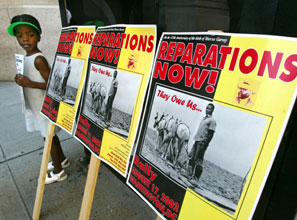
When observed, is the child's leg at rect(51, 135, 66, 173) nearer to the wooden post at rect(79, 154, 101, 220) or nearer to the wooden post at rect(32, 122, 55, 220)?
the wooden post at rect(32, 122, 55, 220)

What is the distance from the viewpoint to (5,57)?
543cm

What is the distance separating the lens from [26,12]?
202 inches

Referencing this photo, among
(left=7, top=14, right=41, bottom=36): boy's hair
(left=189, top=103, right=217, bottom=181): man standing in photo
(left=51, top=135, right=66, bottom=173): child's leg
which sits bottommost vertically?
(left=51, top=135, right=66, bottom=173): child's leg

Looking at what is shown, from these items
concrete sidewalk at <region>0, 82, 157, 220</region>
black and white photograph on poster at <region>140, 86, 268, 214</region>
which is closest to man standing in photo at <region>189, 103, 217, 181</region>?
black and white photograph on poster at <region>140, 86, 268, 214</region>

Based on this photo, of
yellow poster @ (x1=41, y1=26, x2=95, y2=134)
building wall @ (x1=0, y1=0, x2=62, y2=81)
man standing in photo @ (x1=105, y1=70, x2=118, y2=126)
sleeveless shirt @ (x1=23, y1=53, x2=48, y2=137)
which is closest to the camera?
man standing in photo @ (x1=105, y1=70, x2=118, y2=126)

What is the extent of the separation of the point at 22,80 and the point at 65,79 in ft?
1.89

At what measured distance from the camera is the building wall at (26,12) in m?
5.07

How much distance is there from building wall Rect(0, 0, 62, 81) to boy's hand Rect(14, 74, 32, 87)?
450cm

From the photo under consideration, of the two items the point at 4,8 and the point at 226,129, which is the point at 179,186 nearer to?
the point at 226,129

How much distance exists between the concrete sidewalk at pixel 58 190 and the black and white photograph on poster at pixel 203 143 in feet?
4.30

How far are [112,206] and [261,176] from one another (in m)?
1.68

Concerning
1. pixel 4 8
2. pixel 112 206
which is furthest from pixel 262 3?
pixel 4 8

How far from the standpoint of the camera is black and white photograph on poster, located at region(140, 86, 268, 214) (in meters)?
0.58

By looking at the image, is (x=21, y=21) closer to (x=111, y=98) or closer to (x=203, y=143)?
(x=111, y=98)
